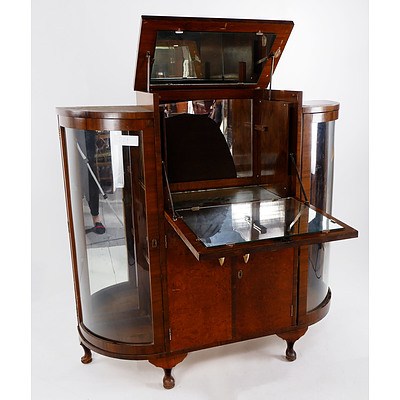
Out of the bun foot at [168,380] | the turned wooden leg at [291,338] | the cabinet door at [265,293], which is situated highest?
the cabinet door at [265,293]

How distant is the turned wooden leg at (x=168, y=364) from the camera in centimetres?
277

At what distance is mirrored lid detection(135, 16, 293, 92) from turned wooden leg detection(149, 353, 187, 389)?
139 cm

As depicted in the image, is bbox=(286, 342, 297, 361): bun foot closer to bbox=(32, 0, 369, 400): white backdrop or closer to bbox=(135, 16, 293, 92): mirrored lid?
bbox=(32, 0, 369, 400): white backdrop

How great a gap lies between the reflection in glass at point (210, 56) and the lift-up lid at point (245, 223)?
0.64 meters

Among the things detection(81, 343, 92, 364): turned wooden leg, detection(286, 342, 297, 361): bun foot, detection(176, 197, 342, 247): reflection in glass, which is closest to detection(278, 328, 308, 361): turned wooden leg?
detection(286, 342, 297, 361): bun foot

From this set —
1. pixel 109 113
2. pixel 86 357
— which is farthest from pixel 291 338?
pixel 109 113

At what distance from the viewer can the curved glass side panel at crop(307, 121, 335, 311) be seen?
2.97 metres

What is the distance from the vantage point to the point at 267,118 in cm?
296

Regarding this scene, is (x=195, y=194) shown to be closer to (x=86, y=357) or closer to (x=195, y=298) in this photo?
(x=195, y=298)

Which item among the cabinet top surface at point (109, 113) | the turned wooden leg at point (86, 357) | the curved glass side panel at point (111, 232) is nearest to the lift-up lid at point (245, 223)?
the curved glass side panel at point (111, 232)

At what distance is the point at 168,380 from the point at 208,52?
5.72 ft

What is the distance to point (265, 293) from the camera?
9.41 feet

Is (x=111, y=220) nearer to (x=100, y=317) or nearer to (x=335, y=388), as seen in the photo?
(x=100, y=317)

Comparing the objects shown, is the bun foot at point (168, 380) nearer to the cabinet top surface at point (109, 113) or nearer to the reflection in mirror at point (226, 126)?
the reflection in mirror at point (226, 126)
